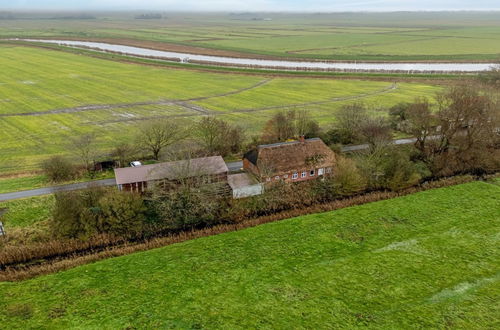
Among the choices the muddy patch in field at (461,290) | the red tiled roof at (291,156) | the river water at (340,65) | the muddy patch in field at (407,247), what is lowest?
the muddy patch in field at (461,290)

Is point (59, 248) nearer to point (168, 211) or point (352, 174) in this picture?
point (168, 211)

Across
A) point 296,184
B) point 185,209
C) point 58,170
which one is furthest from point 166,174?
point 296,184

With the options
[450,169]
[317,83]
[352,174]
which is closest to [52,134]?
[352,174]

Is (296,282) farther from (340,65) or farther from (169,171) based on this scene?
(340,65)

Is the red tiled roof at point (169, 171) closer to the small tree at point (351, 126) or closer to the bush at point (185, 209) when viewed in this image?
the bush at point (185, 209)

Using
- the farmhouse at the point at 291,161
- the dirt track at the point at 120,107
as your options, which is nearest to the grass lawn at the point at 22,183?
the farmhouse at the point at 291,161
